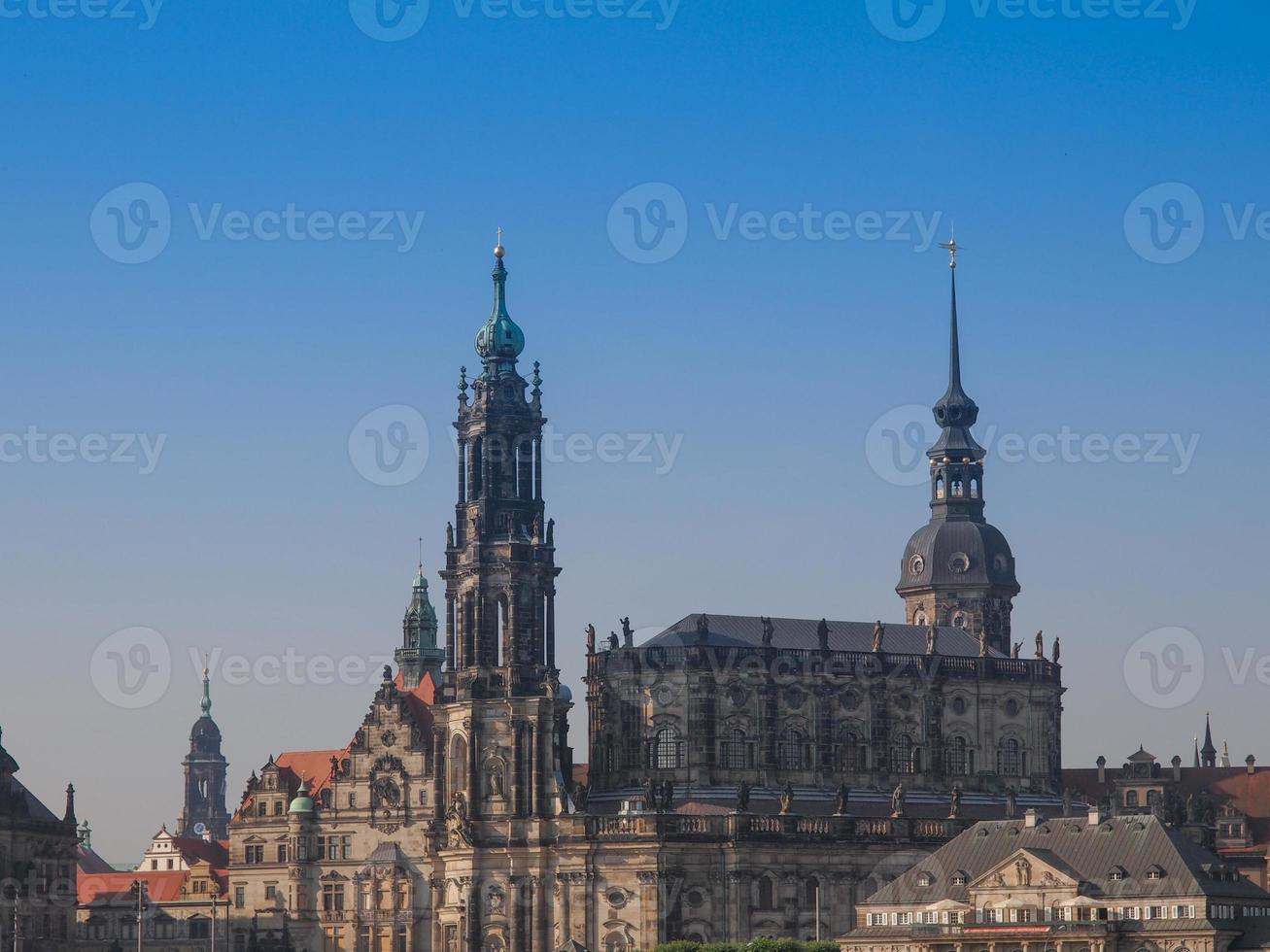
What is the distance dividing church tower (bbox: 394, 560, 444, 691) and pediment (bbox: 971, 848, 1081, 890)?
213ft

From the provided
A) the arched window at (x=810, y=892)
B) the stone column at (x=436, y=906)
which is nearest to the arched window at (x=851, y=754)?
the arched window at (x=810, y=892)

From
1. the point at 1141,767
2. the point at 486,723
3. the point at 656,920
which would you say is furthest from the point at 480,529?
the point at 1141,767

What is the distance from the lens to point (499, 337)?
15550 cm

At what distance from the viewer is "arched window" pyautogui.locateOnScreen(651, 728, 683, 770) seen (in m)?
152

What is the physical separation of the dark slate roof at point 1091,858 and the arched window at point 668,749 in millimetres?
17689

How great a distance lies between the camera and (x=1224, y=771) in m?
178

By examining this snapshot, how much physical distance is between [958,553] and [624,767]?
87.3 feet

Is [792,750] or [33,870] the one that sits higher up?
[792,750]

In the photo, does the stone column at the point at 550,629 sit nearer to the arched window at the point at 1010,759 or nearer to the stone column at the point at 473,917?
the stone column at the point at 473,917

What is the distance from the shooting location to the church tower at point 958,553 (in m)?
168

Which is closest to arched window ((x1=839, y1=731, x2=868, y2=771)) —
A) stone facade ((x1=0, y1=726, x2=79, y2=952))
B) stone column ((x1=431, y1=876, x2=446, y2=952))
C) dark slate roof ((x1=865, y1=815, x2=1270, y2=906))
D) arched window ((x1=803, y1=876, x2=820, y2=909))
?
arched window ((x1=803, y1=876, x2=820, y2=909))

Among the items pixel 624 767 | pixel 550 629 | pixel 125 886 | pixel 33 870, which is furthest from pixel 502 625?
pixel 125 886

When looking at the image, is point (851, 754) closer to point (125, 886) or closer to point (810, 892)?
point (810, 892)

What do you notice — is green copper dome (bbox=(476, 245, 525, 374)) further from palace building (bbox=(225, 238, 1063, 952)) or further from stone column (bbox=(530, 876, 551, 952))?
stone column (bbox=(530, 876, 551, 952))
